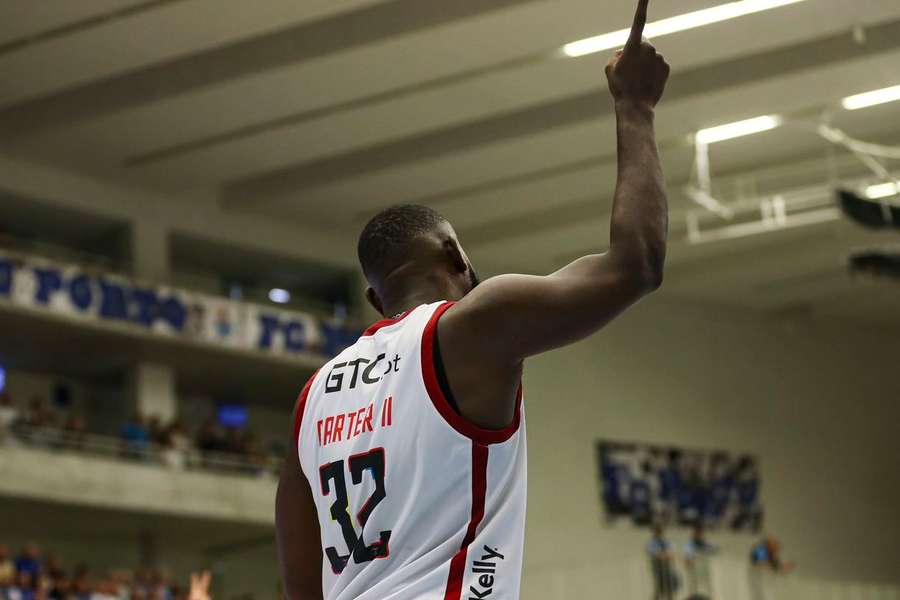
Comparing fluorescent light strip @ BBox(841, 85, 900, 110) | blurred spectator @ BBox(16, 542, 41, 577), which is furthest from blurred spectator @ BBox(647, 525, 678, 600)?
blurred spectator @ BBox(16, 542, 41, 577)

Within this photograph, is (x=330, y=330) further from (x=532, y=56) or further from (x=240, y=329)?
(x=532, y=56)

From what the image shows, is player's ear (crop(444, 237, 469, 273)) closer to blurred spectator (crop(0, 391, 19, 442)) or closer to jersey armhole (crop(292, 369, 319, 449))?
jersey armhole (crop(292, 369, 319, 449))

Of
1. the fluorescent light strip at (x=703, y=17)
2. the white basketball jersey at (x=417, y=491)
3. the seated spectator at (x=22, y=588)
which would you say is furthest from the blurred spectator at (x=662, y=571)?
the white basketball jersey at (x=417, y=491)

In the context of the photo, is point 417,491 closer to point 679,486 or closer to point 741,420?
point 679,486

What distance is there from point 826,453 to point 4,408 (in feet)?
73.2

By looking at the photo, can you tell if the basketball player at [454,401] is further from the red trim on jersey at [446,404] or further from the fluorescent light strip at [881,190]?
the fluorescent light strip at [881,190]

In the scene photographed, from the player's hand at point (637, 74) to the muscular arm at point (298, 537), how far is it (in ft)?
3.62

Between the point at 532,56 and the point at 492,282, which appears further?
the point at 532,56

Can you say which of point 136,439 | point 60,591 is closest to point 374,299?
point 60,591

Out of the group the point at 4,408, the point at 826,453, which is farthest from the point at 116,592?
the point at 826,453

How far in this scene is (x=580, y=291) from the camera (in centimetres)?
280

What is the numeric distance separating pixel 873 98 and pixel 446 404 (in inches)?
989

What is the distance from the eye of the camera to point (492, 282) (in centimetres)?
288

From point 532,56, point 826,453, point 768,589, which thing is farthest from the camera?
point 826,453
